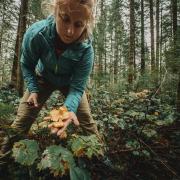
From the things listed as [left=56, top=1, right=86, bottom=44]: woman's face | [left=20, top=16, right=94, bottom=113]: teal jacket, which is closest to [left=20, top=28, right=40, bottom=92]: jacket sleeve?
[left=20, top=16, right=94, bottom=113]: teal jacket

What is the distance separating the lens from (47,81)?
11.0 feet

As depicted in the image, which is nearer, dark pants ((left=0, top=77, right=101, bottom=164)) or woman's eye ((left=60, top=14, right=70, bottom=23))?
woman's eye ((left=60, top=14, right=70, bottom=23))

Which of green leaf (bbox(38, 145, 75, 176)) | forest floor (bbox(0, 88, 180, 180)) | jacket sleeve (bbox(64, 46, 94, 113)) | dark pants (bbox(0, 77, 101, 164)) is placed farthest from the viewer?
forest floor (bbox(0, 88, 180, 180))

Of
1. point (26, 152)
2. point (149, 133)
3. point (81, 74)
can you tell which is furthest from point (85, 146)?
point (149, 133)

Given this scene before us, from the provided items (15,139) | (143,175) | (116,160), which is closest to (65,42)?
(15,139)

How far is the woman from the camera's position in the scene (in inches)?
95.9

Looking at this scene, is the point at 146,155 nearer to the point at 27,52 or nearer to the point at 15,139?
the point at 15,139

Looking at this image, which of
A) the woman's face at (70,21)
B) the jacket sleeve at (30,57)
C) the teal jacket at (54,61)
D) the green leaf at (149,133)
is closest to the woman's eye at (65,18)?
the woman's face at (70,21)

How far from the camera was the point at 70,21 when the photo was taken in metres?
2.40

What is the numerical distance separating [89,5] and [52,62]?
2.74 ft

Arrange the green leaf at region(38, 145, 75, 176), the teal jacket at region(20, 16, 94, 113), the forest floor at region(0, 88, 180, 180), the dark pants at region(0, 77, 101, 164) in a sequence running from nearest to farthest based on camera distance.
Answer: the green leaf at region(38, 145, 75, 176), the teal jacket at region(20, 16, 94, 113), the dark pants at region(0, 77, 101, 164), the forest floor at region(0, 88, 180, 180)

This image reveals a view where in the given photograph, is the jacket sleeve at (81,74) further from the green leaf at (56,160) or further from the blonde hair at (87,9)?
the green leaf at (56,160)

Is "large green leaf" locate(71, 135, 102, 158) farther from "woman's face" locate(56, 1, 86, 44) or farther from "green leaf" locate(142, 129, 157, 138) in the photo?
"green leaf" locate(142, 129, 157, 138)

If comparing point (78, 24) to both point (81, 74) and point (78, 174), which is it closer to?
point (81, 74)
